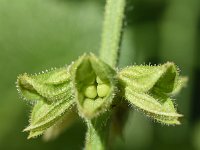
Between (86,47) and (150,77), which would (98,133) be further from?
(86,47)

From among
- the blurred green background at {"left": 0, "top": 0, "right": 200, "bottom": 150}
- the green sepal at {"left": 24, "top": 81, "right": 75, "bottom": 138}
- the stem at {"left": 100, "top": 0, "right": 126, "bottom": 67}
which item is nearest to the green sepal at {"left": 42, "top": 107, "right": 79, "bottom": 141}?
the green sepal at {"left": 24, "top": 81, "right": 75, "bottom": 138}

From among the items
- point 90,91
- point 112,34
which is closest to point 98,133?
point 90,91

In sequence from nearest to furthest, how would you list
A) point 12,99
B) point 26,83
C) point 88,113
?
1. point 88,113
2. point 26,83
3. point 12,99

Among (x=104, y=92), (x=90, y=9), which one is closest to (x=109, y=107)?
(x=104, y=92)

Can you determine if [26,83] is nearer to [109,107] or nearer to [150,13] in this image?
[109,107]

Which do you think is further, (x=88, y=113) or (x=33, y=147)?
(x=33, y=147)
